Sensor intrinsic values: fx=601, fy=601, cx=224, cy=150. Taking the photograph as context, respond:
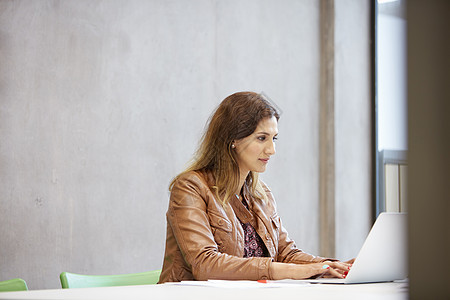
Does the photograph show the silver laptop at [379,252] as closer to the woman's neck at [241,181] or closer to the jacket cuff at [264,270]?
the jacket cuff at [264,270]

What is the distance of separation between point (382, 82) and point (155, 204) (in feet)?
8.58

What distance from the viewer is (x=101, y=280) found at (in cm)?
260

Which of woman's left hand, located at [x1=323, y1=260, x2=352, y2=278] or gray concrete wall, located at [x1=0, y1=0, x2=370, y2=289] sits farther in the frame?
gray concrete wall, located at [x1=0, y1=0, x2=370, y2=289]

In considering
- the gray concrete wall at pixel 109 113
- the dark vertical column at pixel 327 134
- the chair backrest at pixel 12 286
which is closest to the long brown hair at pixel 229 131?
the chair backrest at pixel 12 286

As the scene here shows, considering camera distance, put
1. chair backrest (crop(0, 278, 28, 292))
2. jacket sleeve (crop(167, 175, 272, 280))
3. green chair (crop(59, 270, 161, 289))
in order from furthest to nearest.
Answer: green chair (crop(59, 270, 161, 289)) < chair backrest (crop(0, 278, 28, 292)) < jacket sleeve (crop(167, 175, 272, 280))

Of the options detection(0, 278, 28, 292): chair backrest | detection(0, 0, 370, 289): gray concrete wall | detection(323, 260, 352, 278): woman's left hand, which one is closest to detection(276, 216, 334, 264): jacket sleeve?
detection(323, 260, 352, 278): woman's left hand

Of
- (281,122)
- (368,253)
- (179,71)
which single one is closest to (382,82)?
(281,122)

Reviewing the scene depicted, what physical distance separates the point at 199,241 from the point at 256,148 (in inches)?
23.5

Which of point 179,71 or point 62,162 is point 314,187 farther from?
point 62,162

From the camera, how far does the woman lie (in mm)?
2188

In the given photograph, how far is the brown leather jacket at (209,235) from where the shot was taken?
219 cm

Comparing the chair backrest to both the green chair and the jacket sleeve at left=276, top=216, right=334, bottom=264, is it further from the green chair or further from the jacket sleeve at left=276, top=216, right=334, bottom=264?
the jacket sleeve at left=276, top=216, right=334, bottom=264

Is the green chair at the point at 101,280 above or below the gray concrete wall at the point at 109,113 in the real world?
below

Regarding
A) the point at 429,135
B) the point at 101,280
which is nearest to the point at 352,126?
the point at 101,280
